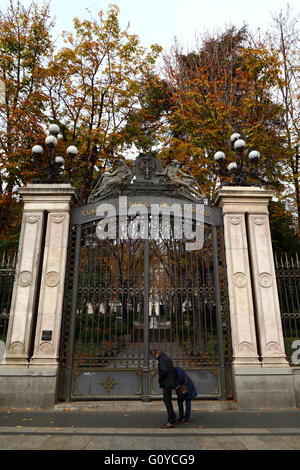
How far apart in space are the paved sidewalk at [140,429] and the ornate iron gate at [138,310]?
0.58 m

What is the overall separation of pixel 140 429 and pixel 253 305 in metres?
4.10

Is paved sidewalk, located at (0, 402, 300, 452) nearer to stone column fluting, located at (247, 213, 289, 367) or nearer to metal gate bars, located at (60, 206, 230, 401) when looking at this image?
metal gate bars, located at (60, 206, 230, 401)

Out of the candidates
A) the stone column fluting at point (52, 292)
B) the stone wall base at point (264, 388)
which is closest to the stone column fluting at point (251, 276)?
the stone wall base at point (264, 388)

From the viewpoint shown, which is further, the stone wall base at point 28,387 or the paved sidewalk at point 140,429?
the stone wall base at point 28,387

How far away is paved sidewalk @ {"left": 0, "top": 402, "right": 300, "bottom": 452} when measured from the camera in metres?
5.08

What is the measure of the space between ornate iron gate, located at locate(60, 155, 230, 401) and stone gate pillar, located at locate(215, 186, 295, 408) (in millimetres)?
405

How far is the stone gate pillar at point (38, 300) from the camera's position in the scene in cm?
766

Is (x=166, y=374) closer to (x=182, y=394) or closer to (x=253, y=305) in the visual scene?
(x=182, y=394)

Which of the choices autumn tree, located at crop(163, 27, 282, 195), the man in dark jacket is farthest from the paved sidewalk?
autumn tree, located at crop(163, 27, 282, 195)

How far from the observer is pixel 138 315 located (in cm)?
860

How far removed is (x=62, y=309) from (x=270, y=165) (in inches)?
463

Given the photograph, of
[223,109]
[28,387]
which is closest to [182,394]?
[28,387]

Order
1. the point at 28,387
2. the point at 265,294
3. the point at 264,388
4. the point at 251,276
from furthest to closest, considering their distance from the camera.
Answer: the point at 251,276 → the point at 265,294 → the point at 264,388 → the point at 28,387

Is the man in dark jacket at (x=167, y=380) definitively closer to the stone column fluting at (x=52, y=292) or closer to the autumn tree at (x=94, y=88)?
the stone column fluting at (x=52, y=292)
